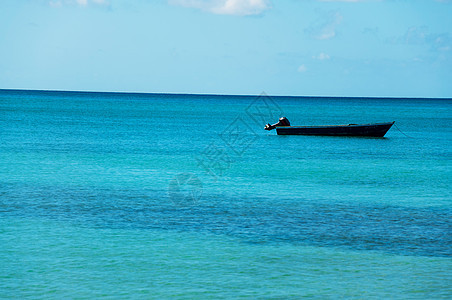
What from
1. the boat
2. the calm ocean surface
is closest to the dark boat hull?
the boat

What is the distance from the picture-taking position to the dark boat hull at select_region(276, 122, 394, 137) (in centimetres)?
5819

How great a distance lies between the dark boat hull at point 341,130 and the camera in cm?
5819

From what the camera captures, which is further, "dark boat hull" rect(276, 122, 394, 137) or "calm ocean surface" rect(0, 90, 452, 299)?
"dark boat hull" rect(276, 122, 394, 137)

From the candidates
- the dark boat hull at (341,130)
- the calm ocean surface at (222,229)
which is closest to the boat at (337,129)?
the dark boat hull at (341,130)

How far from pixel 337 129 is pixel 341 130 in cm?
40

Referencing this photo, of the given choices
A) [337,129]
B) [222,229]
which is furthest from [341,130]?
[222,229]

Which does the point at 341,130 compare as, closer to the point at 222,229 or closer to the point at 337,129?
the point at 337,129

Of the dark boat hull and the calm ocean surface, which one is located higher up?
the dark boat hull

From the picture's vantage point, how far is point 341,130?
194 ft

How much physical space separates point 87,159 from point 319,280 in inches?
1037

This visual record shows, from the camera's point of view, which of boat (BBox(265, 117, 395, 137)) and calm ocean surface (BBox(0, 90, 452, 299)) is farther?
boat (BBox(265, 117, 395, 137))

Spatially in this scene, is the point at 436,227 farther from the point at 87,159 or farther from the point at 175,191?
the point at 87,159

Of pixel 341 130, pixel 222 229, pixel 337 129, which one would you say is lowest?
pixel 222 229

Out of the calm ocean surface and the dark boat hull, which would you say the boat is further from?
the calm ocean surface
